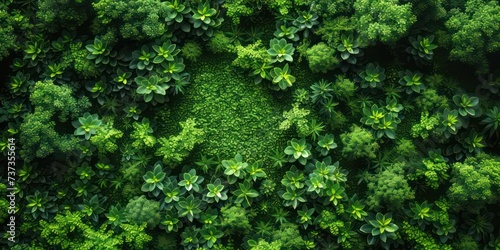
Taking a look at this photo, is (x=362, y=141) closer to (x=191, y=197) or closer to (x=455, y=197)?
(x=455, y=197)

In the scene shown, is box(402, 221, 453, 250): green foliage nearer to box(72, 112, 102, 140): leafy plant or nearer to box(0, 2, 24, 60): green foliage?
box(72, 112, 102, 140): leafy plant

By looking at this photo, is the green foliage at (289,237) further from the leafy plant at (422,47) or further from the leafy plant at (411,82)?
the leafy plant at (422,47)

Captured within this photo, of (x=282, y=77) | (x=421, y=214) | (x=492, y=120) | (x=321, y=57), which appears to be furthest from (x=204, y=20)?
(x=492, y=120)

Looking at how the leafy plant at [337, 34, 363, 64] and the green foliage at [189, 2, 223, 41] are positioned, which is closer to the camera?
the leafy plant at [337, 34, 363, 64]

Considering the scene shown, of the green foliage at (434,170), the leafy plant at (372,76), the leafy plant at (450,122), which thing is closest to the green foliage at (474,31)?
the leafy plant at (450,122)

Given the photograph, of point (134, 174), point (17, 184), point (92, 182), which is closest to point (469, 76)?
point (134, 174)

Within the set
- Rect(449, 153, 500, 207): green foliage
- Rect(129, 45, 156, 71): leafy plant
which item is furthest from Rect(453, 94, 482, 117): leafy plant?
Rect(129, 45, 156, 71): leafy plant
